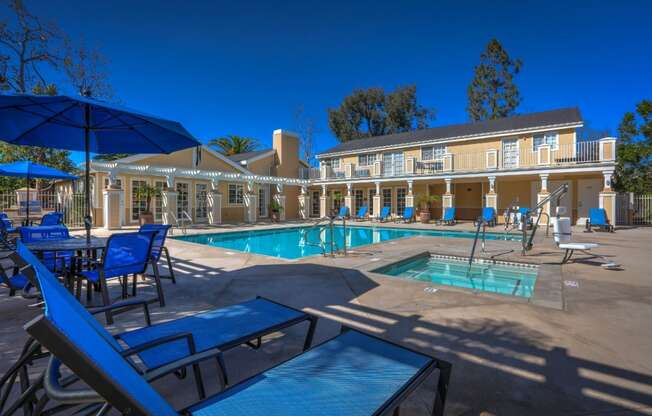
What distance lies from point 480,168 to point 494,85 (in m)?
20.2

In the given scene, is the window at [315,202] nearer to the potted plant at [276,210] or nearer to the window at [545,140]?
the potted plant at [276,210]

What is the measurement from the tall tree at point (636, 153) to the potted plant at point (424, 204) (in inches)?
464

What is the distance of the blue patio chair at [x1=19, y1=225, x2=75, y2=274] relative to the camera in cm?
388

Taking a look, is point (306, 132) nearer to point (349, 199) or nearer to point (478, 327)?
point (349, 199)

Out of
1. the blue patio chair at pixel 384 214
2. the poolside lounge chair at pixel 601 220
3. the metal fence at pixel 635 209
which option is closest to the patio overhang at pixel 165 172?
the blue patio chair at pixel 384 214

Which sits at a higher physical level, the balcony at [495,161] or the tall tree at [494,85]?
the tall tree at [494,85]

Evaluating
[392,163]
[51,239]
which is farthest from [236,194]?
[51,239]

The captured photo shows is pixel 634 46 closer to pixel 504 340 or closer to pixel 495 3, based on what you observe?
pixel 495 3

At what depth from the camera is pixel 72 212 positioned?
49.5 ft

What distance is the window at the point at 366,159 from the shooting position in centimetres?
2315

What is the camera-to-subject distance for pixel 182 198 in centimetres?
1766

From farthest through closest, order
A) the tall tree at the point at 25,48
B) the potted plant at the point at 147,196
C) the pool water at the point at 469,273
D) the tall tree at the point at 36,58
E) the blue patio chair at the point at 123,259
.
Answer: the potted plant at the point at 147,196 < the tall tree at the point at 36,58 < the tall tree at the point at 25,48 < the pool water at the point at 469,273 < the blue patio chair at the point at 123,259

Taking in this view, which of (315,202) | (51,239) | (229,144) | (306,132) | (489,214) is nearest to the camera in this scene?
(51,239)

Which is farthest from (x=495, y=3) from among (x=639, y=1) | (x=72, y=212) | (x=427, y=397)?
(x=72, y=212)
